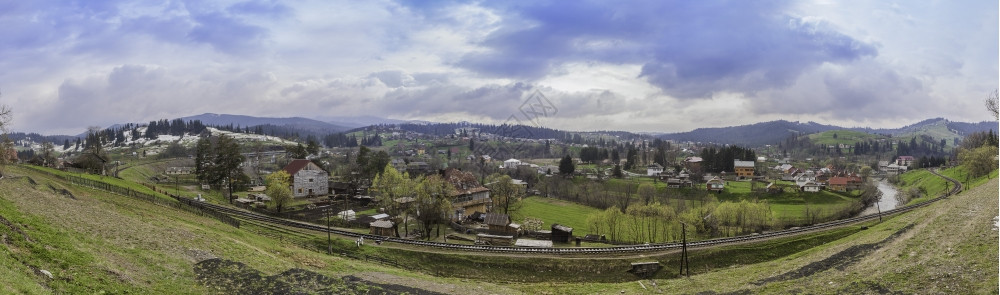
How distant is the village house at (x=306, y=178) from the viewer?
7956cm

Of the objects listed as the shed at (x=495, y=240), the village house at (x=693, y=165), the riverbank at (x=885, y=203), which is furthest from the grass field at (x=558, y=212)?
the village house at (x=693, y=165)

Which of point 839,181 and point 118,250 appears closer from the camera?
point 118,250

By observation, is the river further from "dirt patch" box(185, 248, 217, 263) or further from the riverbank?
"dirt patch" box(185, 248, 217, 263)

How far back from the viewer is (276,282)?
23.6m

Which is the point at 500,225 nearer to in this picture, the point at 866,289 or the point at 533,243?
the point at 533,243

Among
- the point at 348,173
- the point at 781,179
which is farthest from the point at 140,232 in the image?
the point at 781,179

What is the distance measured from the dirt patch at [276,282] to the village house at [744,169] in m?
132

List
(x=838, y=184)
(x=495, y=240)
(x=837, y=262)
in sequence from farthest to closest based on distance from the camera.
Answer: (x=838, y=184) → (x=495, y=240) → (x=837, y=262)

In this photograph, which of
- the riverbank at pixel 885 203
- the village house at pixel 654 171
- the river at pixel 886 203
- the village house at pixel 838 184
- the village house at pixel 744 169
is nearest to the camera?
the riverbank at pixel 885 203

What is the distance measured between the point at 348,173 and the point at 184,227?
64996 millimetres

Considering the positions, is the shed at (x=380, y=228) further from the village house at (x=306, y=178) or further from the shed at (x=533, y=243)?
the village house at (x=306, y=178)

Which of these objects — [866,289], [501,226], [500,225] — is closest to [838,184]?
[501,226]

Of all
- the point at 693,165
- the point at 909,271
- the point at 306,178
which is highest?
the point at 909,271

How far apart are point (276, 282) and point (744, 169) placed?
14041 cm
